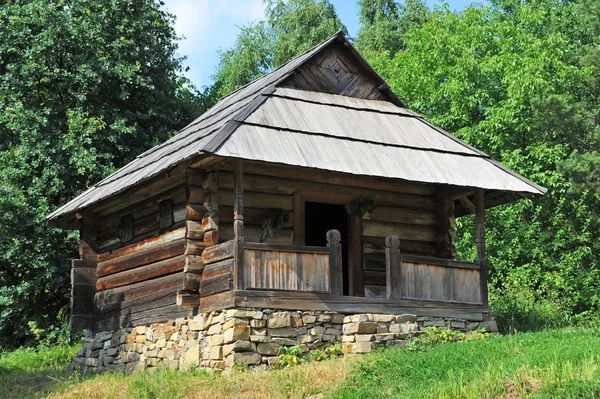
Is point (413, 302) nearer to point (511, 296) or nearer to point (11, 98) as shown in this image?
point (511, 296)

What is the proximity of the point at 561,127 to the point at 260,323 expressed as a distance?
43.1 feet

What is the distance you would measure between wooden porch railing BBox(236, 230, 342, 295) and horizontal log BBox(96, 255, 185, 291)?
1.86 meters

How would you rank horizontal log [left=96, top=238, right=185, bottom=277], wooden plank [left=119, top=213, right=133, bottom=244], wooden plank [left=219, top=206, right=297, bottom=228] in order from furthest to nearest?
wooden plank [left=119, top=213, right=133, bottom=244] → horizontal log [left=96, top=238, right=185, bottom=277] → wooden plank [left=219, top=206, right=297, bottom=228]

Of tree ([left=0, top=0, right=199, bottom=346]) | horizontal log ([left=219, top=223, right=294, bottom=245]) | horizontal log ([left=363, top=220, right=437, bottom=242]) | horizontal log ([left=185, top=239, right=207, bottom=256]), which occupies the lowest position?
horizontal log ([left=185, top=239, right=207, bottom=256])

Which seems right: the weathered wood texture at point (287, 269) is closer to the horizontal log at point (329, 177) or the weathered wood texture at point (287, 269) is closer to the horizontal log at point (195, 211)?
the horizontal log at point (195, 211)

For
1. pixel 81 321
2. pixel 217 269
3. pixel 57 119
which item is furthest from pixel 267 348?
pixel 57 119

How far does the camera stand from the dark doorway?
17.9 meters

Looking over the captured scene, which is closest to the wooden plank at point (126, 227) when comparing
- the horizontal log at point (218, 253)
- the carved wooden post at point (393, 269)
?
the horizontal log at point (218, 253)

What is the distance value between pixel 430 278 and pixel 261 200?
311cm

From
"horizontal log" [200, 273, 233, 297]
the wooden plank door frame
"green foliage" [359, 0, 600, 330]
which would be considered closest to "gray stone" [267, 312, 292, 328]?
"horizontal log" [200, 273, 233, 297]

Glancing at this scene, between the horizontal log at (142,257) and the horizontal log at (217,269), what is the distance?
37.1 inches

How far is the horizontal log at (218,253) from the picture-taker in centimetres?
1400

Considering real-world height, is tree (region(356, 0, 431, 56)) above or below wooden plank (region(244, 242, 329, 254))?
above

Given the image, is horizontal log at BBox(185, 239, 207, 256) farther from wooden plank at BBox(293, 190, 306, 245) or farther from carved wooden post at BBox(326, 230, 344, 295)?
carved wooden post at BBox(326, 230, 344, 295)
